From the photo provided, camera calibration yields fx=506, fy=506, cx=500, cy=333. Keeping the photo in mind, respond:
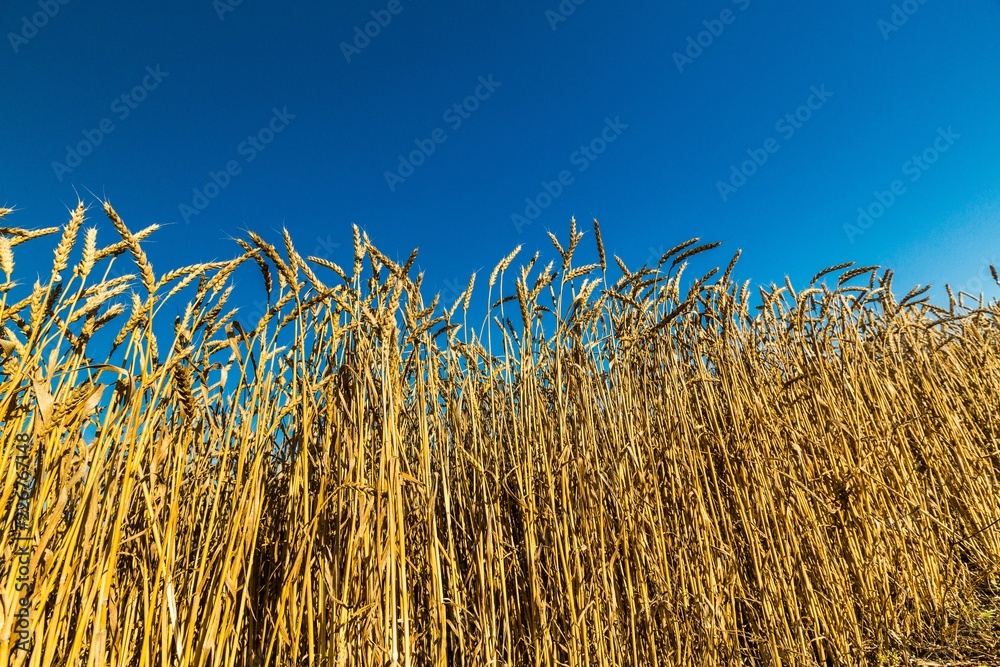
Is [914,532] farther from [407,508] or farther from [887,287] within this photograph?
[407,508]

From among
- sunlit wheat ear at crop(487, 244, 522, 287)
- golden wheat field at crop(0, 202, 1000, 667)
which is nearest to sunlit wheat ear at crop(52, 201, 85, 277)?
golden wheat field at crop(0, 202, 1000, 667)

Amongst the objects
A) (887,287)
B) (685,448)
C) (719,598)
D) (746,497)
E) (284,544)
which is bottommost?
(719,598)

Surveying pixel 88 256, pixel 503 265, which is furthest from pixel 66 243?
pixel 503 265

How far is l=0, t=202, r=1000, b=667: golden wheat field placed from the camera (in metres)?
1.08

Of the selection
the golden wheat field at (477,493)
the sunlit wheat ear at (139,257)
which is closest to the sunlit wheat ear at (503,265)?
the golden wheat field at (477,493)

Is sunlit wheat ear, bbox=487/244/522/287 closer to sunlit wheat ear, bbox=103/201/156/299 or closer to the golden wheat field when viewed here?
the golden wheat field

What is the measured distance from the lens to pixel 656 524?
171 centimetres

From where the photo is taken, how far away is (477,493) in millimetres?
1663

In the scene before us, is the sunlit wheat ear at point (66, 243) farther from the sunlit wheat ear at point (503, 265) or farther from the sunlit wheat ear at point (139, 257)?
the sunlit wheat ear at point (503, 265)

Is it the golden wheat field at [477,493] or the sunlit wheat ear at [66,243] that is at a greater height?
the sunlit wheat ear at [66,243]

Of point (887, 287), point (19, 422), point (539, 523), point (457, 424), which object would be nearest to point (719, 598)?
point (539, 523)

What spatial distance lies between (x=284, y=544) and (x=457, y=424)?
65 centimetres

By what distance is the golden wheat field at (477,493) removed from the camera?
108cm

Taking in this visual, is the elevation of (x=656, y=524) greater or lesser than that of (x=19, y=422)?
lesser
